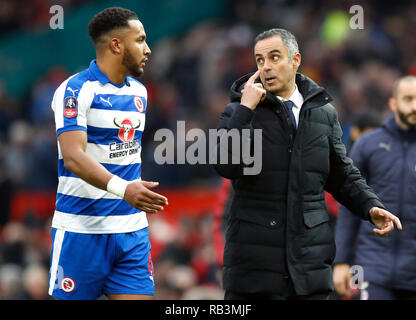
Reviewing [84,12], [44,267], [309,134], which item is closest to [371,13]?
[84,12]

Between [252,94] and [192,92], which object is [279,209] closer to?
[252,94]

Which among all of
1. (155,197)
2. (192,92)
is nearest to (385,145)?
(155,197)

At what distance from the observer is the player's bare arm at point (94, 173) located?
4465mm

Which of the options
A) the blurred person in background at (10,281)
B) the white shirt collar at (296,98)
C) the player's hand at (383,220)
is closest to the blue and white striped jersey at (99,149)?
the white shirt collar at (296,98)

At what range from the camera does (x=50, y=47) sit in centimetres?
1407

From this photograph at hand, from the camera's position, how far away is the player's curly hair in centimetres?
508

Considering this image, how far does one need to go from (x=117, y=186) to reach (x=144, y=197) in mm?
214

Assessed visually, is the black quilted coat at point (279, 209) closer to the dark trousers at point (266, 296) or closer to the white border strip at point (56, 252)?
the dark trousers at point (266, 296)

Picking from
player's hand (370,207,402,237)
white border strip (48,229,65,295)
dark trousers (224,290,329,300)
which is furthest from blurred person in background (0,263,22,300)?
player's hand (370,207,402,237)

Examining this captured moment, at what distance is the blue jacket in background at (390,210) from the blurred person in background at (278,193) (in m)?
1.22

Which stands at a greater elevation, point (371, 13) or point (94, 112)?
point (371, 13)
